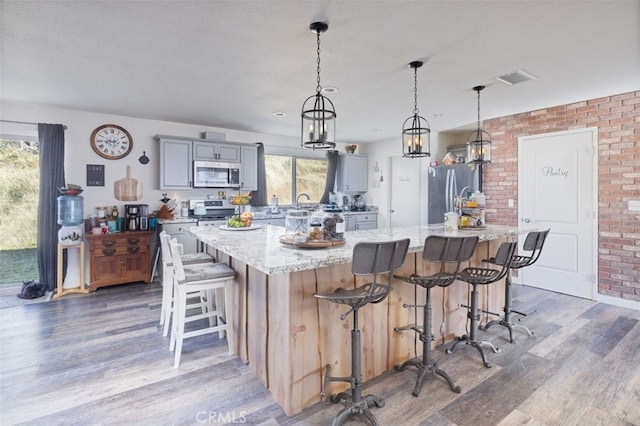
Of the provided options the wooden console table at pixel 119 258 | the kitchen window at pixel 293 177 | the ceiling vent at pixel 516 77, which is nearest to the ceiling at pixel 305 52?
the ceiling vent at pixel 516 77

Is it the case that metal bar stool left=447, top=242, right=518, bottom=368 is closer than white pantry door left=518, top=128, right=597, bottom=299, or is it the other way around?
metal bar stool left=447, top=242, right=518, bottom=368

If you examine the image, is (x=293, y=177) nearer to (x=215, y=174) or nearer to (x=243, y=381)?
(x=215, y=174)

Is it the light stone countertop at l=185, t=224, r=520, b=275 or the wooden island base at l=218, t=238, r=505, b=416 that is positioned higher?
the light stone countertop at l=185, t=224, r=520, b=275

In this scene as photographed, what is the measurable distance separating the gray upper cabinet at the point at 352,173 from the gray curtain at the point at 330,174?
0.33 ft

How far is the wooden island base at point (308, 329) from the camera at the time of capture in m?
1.94

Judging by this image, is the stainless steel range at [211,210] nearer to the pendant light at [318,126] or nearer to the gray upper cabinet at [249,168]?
the gray upper cabinet at [249,168]

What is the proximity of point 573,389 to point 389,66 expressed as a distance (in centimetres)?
285

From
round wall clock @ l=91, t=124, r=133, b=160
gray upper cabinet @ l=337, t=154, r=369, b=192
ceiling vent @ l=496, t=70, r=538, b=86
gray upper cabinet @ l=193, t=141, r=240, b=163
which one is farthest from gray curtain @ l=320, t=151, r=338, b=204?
ceiling vent @ l=496, t=70, r=538, b=86

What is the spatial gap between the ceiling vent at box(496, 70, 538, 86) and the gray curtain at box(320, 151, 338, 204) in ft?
12.8

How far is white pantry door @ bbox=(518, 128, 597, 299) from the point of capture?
4086mm

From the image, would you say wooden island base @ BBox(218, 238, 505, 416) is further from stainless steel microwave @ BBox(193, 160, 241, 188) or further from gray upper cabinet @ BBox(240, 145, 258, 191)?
gray upper cabinet @ BBox(240, 145, 258, 191)

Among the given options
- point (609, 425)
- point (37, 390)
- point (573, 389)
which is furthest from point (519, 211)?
point (37, 390)

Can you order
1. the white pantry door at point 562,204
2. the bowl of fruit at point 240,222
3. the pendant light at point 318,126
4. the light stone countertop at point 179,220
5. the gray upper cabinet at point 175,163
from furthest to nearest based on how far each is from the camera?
the gray upper cabinet at point 175,163
the light stone countertop at point 179,220
the white pantry door at point 562,204
the bowl of fruit at point 240,222
the pendant light at point 318,126

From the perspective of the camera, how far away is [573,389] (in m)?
2.18
